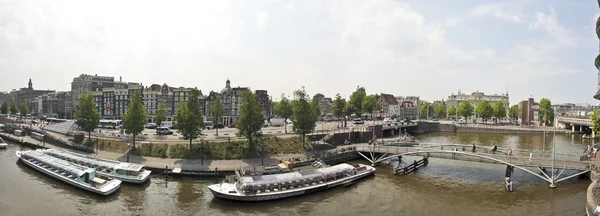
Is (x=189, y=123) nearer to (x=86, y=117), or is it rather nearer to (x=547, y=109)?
(x=86, y=117)

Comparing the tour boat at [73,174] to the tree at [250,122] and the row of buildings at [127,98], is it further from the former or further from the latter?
the row of buildings at [127,98]

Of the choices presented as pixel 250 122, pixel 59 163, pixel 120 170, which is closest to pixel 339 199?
pixel 250 122

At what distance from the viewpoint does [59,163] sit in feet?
163

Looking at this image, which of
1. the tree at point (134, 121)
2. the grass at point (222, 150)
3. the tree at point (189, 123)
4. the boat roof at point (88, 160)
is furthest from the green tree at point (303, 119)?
the boat roof at point (88, 160)

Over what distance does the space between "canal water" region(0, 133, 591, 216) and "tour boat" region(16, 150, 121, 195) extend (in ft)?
2.63

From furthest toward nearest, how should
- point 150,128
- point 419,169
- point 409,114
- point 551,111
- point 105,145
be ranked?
1. point 409,114
2. point 551,111
3. point 150,128
4. point 105,145
5. point 419,169

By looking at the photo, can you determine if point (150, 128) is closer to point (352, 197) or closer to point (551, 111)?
point (352, 197)

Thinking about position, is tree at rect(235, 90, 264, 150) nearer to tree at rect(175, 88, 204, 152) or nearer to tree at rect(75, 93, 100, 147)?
tree at rect(175, 88, 204, 152)

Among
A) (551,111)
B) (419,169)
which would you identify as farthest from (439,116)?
(419,169)

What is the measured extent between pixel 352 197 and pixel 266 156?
69.3 ft

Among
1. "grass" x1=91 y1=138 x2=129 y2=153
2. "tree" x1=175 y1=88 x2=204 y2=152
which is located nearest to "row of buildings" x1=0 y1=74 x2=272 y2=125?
"grass" x1=91 y1=138 x2=129 y2=153

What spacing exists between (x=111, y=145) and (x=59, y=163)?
14.3 meters

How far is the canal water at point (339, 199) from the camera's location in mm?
36406

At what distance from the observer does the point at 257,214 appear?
35.4 m
